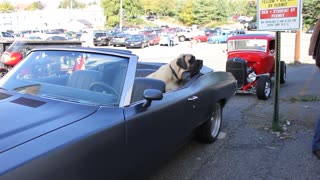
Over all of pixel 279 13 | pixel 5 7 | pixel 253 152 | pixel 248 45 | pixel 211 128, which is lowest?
pixel 253 152

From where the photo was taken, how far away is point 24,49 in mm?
9758

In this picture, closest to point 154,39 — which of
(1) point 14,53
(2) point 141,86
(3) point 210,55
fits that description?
(3) point 210,55

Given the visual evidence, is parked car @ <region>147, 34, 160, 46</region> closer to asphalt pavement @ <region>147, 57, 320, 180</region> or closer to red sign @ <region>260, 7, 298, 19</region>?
asphalt pavement @ <region>147, 57, 320, 180</region>

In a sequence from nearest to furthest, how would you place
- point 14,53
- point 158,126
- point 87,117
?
point 87,117, point 158,126, point 14,53

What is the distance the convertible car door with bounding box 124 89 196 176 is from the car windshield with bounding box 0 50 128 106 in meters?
0.25

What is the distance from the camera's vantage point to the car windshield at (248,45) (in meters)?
10.3

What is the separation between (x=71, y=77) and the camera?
3.59 meters

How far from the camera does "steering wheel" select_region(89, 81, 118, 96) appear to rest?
3305 millimetres

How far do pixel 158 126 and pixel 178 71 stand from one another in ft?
5.19

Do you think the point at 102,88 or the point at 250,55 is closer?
the point at 102,88

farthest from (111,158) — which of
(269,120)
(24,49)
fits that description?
(24,49)

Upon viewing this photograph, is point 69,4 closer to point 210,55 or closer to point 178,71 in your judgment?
point 210,55

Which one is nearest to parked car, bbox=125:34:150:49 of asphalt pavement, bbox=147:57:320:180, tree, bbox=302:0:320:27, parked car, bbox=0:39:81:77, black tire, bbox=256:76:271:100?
parked car, bbox=0:39:81:77

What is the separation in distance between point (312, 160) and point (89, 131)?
3071 millimetres
